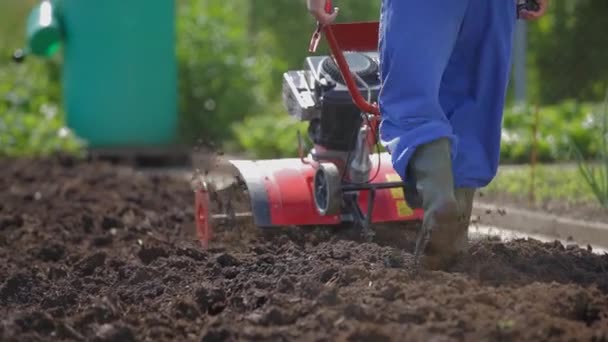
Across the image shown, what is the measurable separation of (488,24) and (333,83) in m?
1.22

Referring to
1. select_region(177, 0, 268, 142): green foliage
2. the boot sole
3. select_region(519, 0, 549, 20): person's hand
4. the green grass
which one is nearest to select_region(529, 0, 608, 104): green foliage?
select_region(177, 0, 268, 142): green foliage

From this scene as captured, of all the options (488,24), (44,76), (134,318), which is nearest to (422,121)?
(488,24)

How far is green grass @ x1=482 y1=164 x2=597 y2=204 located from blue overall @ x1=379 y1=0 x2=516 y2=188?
3047 millimetres

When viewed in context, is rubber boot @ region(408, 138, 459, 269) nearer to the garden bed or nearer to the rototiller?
the rototiller

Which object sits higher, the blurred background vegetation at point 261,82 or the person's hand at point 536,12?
the person's hand at point 536,12

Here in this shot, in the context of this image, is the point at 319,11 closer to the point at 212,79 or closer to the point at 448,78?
Answer: the point at 448,78

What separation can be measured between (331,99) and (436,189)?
4.75ft

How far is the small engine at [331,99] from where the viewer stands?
6105 millimetres

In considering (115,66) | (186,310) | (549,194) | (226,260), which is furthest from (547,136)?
(186,310)

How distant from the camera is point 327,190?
5.90 metres

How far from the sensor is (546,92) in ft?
48.5

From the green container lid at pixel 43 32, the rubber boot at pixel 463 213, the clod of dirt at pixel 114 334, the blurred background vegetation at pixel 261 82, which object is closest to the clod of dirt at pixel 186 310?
the clod of dirt at pixel 114 334

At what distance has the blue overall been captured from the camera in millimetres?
4836

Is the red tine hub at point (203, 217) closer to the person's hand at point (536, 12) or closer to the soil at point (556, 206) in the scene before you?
the soil at point (556, 206)
